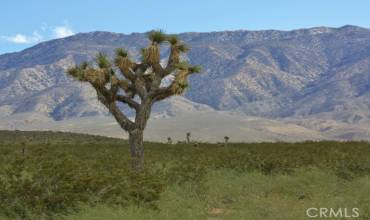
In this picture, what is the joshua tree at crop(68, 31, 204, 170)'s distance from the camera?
28.7 meters

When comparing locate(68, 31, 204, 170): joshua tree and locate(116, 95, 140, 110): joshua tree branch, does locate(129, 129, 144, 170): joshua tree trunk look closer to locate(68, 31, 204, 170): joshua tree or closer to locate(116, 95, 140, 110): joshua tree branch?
locate(68, 31, 204, 170): joshua tree

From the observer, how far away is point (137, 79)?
29.6 metres

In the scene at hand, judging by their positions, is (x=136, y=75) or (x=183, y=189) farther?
(x=136, y=75)

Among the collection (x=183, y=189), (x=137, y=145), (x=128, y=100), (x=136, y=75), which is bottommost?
(x=183, y=189)

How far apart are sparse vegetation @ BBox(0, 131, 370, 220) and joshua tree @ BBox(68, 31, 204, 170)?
8.49 ft

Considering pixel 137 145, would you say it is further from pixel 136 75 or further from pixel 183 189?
pixel 183 189

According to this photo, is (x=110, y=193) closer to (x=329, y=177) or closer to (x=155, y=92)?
(x=155, y=92)

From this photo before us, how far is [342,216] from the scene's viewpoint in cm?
1775

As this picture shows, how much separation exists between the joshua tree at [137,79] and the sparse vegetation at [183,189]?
2589 mm

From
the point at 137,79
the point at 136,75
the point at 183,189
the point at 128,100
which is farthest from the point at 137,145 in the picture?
the point at 183,189

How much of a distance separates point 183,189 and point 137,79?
7.34 metres

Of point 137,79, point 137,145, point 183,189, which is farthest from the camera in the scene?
point 137,79

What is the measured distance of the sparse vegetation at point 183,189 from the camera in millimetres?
17594

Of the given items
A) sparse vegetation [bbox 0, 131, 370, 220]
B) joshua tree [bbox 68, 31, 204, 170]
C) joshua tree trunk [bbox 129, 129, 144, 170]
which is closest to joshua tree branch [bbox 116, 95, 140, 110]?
joshua tree [bbox 68, 31, 204, 170]
